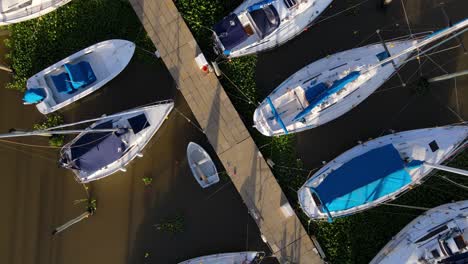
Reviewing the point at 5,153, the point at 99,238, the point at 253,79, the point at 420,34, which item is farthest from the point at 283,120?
the point at 5,153

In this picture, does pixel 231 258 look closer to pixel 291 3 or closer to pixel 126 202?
pixel 126 202

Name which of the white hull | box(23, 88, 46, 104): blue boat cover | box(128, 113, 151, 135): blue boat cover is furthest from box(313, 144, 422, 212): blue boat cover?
box(23, 88, 46, 104): blue boat cover

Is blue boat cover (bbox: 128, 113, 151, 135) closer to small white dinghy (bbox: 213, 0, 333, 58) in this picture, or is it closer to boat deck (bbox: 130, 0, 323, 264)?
boat deck (bbox: 130, 0, 323, 264)

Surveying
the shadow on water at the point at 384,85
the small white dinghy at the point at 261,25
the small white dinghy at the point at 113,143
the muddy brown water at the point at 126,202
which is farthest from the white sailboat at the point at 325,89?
the small white dinghy at the point at 113,143

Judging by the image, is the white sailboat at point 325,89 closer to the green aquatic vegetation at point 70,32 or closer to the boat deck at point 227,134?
the boat deck at point 227,134

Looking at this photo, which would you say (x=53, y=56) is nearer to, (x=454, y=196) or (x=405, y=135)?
(x=405, y=135)

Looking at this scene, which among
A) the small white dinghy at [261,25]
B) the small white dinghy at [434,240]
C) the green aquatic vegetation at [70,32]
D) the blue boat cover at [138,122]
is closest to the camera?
the small white dinghy at [434,240]
